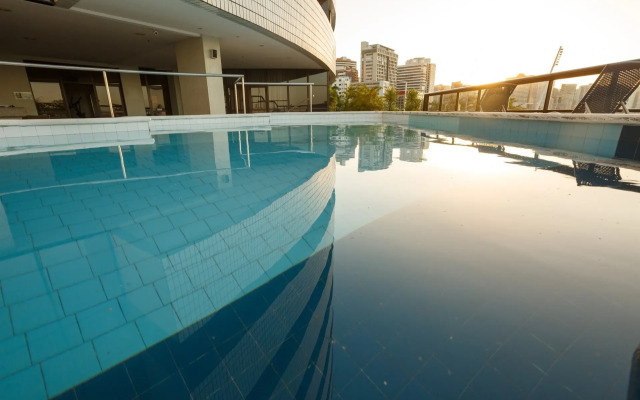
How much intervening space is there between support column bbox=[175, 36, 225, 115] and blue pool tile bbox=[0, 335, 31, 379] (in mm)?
10332

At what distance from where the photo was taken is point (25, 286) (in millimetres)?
1530

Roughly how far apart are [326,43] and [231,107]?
6.86 metres

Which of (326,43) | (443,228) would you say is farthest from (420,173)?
(326,43)

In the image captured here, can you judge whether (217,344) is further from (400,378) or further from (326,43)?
(326,43)

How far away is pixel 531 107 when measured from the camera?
662cm

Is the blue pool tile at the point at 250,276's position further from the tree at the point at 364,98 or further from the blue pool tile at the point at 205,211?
the tree at the point at 364,98

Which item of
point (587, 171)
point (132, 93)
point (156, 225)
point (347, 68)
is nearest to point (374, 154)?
point (587, 171)

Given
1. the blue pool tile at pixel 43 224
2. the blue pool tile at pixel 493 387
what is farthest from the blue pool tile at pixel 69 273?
the blue pool tile at pixel 493 387

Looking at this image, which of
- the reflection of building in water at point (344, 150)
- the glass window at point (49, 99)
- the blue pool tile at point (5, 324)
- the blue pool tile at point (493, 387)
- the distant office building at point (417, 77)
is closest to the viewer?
the blue pool tile at point (493, 387)

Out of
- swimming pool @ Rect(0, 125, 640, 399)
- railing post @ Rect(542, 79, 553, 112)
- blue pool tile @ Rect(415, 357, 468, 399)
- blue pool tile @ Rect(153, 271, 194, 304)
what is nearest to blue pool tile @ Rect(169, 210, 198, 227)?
swimming pool @ Rect(0, 125, 640, 399)

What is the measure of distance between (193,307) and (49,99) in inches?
653

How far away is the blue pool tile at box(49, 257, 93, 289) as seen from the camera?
5.16 feet

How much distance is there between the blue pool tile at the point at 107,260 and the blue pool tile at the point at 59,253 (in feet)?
0.39

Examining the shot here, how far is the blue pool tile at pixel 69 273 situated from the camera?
5.16ft
